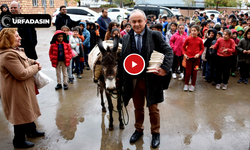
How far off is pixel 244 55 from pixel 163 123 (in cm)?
471

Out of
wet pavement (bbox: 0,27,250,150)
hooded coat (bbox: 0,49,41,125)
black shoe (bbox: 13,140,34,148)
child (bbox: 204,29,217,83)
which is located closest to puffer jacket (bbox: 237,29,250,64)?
child (bbox: 204,29,217,83)

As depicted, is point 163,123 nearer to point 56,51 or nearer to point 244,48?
point 56,51

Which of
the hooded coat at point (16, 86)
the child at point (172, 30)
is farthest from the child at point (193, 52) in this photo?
the hooded coat at point (16, 86)

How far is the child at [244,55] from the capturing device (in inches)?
259

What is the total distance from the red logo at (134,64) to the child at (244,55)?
5290 mm

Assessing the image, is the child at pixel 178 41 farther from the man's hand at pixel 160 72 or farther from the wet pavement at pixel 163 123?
the man's hand at pixel 160 72

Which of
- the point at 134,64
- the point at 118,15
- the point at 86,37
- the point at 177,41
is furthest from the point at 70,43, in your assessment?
the point at 118,15

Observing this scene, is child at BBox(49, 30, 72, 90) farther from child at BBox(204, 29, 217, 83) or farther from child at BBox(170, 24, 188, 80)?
child at BBox(204, 29, 217, 83)

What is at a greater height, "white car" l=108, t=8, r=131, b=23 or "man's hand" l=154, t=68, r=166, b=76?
"white car" l=108, t=8, r=131, b=23

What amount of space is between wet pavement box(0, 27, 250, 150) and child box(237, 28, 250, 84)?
103 centimetres

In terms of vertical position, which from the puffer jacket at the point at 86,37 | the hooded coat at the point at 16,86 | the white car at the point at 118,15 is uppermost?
the white car at the point at 118,15

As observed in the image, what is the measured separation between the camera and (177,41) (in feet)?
23.6

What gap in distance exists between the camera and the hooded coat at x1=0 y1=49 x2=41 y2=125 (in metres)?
2.94

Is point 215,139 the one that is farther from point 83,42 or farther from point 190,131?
point 83,42
